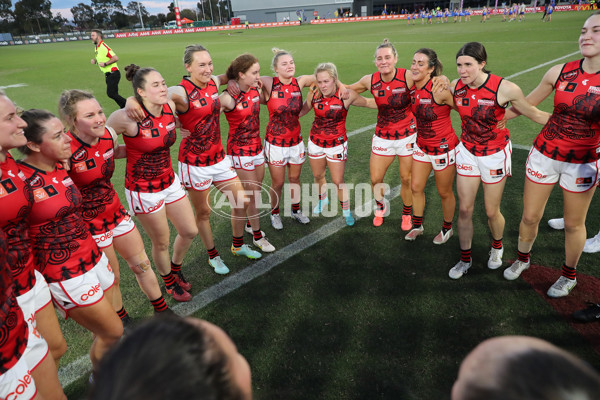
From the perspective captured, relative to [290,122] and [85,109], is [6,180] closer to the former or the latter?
[85,109]

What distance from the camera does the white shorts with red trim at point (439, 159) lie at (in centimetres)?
451

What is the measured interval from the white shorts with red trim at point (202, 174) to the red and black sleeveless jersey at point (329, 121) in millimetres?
1524

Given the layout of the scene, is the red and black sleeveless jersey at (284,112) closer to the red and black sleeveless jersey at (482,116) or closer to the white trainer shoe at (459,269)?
the red and black sleeveless jersey at (482,116)

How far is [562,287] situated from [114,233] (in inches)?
174

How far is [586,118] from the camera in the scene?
134 inches

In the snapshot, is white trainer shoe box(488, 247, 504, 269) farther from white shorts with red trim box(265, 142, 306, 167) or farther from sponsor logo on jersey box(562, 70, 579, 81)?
white shorts with red trim box(265, 142, 306, 167)

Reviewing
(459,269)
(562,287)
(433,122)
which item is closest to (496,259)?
(459,269)

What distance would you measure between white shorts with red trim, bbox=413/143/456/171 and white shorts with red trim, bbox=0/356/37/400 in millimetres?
4282

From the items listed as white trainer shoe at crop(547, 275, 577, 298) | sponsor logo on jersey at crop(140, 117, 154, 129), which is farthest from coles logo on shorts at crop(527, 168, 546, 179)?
sponsor logo on jersey at crop(140, 117, 154, 129)

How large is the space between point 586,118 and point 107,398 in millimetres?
4174

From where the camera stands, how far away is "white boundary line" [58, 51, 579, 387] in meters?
3.38

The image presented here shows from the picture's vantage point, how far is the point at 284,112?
5078mm

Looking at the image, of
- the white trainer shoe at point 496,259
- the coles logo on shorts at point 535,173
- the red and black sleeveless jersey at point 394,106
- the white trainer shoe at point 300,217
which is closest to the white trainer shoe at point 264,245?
the white trainer shoe at point 300,217

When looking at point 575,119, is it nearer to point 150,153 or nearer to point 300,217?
point 300,217
